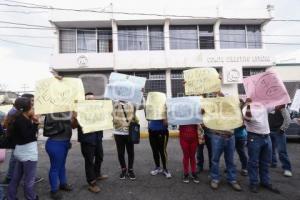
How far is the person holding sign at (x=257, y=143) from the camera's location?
574 cm

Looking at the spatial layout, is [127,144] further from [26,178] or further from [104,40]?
[104,40]

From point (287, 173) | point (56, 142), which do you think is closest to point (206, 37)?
point (287, 173)

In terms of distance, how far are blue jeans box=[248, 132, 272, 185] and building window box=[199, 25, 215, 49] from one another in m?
15.1

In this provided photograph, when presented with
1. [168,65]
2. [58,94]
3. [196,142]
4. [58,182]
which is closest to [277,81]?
[196,142]

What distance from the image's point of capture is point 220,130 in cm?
592

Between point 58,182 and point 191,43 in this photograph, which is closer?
point 58,182

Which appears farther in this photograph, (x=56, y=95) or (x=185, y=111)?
(x=185, y=111)

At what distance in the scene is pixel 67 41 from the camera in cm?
2027

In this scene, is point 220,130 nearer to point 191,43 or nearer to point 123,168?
point 123,168

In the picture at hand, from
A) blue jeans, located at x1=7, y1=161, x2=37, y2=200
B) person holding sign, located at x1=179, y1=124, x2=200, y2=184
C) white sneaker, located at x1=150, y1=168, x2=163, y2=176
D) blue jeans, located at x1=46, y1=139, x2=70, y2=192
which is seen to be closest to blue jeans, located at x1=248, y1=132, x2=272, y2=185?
person holding sign, located at x1=179, y1=124, x2=200, y2=184

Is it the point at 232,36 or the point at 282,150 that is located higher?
the point at 232,36

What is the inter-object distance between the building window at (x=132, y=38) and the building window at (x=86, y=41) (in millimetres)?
1760

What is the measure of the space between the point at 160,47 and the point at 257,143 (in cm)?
1491

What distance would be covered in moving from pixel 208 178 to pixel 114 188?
2.00m
